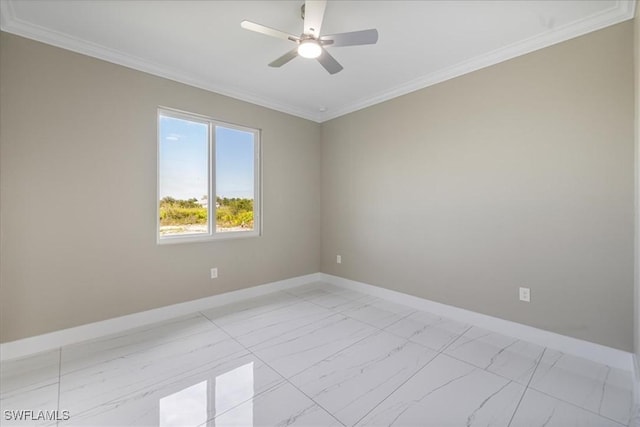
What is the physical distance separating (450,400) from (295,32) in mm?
2955

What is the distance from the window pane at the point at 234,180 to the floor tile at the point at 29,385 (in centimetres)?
183

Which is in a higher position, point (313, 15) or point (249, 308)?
point (313, 15)

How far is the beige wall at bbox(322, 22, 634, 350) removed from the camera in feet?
6.86

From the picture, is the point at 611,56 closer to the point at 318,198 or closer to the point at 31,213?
the point at 318,198

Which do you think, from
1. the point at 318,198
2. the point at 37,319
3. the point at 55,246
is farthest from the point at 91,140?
the point at 318,198

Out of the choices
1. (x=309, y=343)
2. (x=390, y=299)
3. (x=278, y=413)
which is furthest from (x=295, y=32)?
(x=390, y=299)

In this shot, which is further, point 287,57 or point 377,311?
point 377,311

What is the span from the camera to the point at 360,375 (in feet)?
6.53

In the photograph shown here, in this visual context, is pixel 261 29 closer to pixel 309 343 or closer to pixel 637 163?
pixel 309 343

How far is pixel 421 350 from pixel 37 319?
10.5 ft

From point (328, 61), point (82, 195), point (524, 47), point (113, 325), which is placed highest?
point (524, 47)
